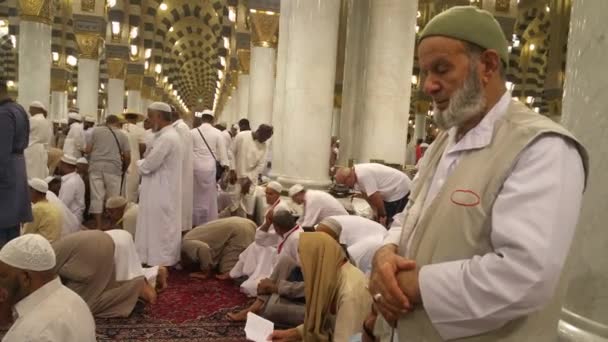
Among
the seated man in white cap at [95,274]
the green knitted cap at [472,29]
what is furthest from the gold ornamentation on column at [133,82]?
the green knitted cap at [472,29]

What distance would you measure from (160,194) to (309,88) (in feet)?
5.99

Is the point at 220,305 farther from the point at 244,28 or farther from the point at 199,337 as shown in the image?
Answer: the point at 244,28

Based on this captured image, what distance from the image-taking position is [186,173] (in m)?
5.66

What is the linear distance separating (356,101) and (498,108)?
6893 mm

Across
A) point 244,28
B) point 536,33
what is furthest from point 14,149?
point 536,33

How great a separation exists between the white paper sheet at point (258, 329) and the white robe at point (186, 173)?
2290mm

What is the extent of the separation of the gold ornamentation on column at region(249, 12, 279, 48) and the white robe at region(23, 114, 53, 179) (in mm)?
5032

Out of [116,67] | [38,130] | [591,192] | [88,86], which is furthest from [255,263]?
A: [116,67]

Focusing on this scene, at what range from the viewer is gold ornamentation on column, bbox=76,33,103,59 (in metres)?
13.1

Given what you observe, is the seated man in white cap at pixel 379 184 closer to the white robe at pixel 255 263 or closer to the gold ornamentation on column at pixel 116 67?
the white robe at pixel 255 263

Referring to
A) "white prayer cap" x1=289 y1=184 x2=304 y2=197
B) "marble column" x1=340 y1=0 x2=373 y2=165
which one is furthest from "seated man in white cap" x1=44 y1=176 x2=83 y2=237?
"marble column" x1=340 y1=0 x2=373 y2=165

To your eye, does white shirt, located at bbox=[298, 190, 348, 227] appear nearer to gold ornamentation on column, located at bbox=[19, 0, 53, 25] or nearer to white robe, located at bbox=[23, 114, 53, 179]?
white robe, located at bbox=[23, 114, 53, 179]

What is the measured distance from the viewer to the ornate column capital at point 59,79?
16.3 m

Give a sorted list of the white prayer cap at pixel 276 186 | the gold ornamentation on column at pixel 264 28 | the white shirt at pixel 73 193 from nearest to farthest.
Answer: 1. the white prayer cap at pixel 276 186
2. the white shirt at pixel 73 193
3. the gold ornamentation on column at pixel 264 28
